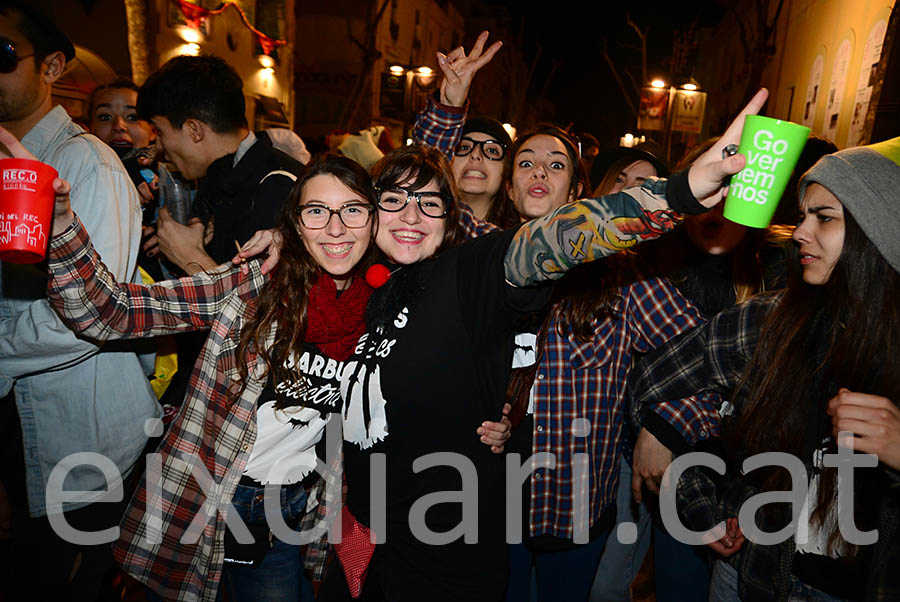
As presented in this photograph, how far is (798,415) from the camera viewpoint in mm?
1759

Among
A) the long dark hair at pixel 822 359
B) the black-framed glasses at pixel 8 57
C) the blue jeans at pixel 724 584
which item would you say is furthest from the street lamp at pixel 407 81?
the blue jeans at pixel 724 584

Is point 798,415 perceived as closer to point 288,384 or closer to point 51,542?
point 288,384

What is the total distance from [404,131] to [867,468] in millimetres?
19532

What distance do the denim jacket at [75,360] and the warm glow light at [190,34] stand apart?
1081cm

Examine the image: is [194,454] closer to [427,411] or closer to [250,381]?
[250,381]

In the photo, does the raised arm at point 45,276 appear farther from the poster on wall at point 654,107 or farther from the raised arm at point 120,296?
the poster on wall at point 654,107

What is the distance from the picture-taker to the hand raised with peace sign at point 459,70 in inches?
110

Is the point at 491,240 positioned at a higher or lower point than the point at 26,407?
higher

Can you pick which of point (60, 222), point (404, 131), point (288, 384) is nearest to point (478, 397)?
point (288, 384)

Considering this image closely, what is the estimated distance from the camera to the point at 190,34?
11531 millimetres

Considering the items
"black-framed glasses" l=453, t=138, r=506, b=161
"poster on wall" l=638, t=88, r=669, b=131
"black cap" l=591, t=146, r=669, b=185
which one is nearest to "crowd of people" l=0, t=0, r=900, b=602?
"black-framed glasses" l=453, t=138, r=506, b=161

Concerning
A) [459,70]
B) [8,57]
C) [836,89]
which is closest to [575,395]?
[459,70]

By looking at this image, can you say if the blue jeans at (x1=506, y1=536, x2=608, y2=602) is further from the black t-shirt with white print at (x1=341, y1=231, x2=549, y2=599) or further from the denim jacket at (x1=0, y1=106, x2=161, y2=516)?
the denim jacket at (x1=0, y1=106, x2=161, y2=516)

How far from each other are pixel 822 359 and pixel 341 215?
169 cm
